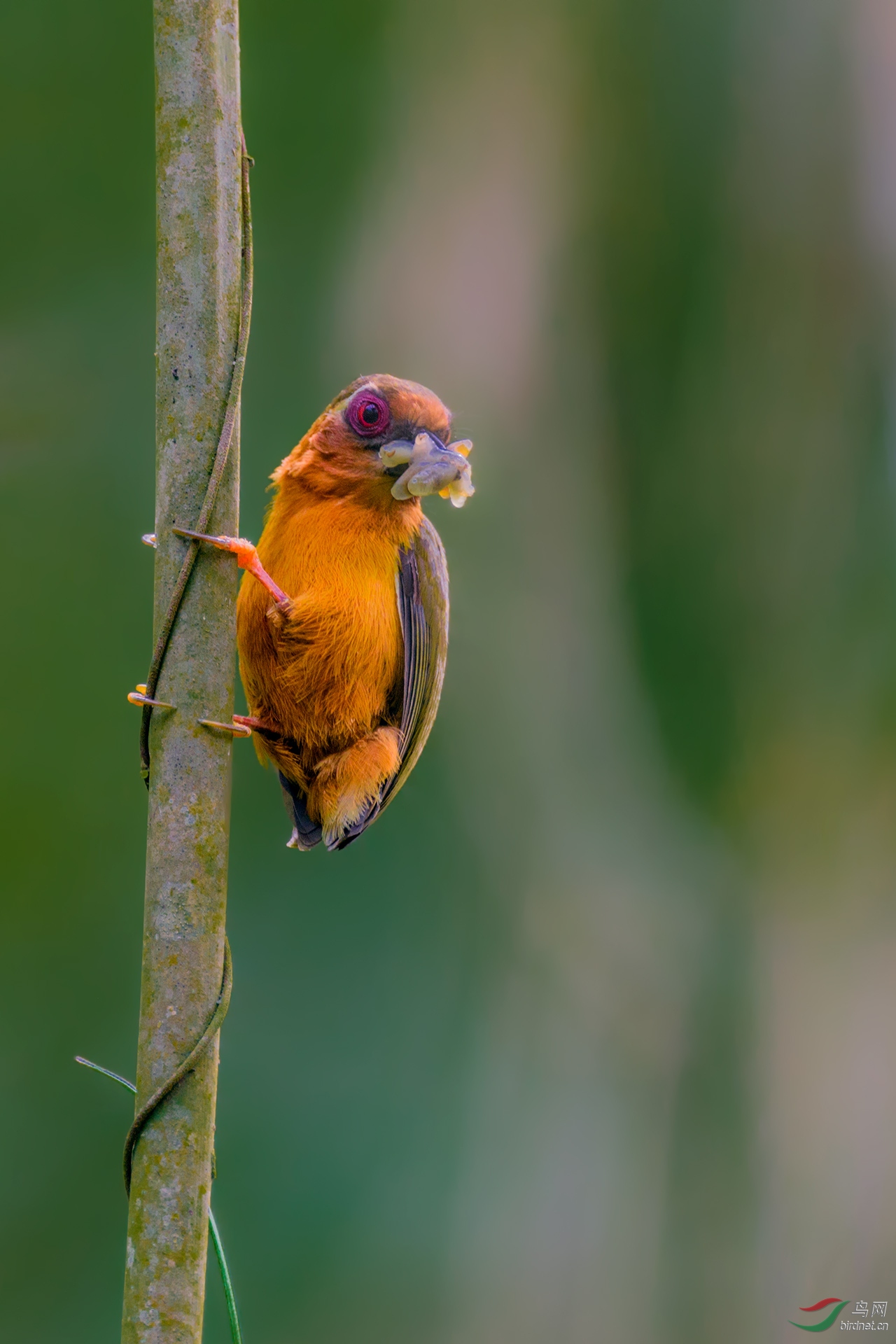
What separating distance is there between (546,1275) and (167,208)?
2804 millimetres

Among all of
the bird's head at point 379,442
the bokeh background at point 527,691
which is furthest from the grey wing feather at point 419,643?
the bokeh background at point 527,691

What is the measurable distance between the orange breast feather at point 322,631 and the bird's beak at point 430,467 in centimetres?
10

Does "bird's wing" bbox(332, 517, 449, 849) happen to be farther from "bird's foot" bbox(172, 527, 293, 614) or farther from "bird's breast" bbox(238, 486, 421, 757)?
"bird's foot" bbox(172, 527, 293, 614)

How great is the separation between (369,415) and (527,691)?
1.53 metres

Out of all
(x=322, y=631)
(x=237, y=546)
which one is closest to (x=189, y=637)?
(x=237, y=546)

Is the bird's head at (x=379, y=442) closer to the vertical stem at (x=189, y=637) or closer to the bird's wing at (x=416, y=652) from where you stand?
the bird's wing at (x=416, y=652)

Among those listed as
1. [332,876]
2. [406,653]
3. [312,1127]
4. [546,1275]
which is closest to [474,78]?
[406,653]

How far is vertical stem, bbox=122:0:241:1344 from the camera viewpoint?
3.62 ft

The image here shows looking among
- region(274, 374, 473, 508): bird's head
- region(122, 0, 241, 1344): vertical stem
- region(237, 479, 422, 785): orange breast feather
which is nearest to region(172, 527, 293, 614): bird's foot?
region(122, 0, 241, 1344): vertical stem

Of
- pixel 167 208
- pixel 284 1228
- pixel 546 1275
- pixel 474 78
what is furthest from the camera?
pixel 474 78

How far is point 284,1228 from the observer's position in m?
2.60

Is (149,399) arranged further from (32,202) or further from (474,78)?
(474,78)

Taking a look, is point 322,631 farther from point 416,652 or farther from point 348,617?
point 416,652

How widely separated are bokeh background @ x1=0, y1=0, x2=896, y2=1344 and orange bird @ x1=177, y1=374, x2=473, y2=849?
1.07 meters
